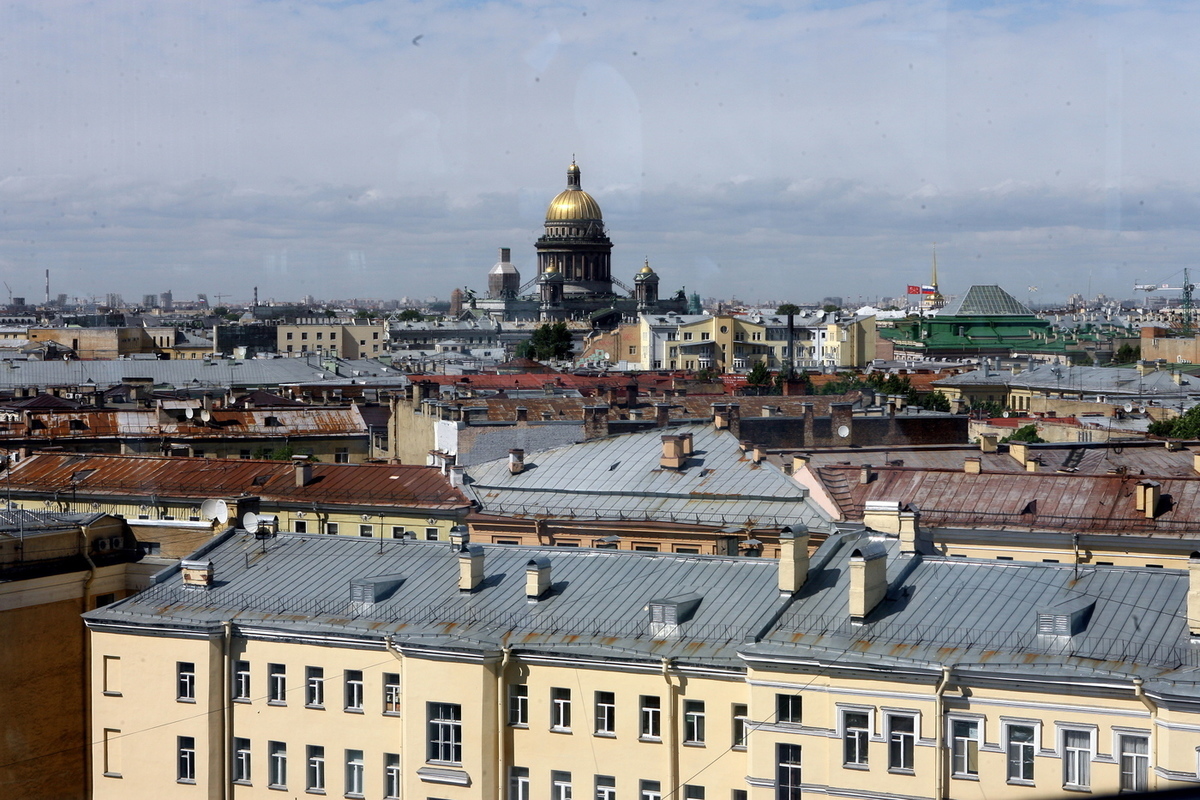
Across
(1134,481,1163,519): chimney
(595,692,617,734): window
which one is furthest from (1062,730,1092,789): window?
(1134,481,1163,519): chimney

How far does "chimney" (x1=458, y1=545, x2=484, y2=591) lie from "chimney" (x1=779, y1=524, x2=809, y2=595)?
2.29 m

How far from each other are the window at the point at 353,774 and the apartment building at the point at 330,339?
59.3 meters

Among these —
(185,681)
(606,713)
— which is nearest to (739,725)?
(606,713)

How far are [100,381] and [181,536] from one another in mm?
31598

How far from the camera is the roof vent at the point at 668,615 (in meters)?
11.7

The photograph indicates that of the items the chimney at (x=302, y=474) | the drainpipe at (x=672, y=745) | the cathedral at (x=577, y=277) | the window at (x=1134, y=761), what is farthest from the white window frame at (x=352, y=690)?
the cathedral at (x=577, y=277)

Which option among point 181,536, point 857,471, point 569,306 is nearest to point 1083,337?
point 569,306

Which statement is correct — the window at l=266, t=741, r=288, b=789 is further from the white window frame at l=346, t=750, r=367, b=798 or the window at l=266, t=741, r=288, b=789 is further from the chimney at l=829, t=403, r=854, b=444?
the chimney at l=829, t=403, r=854, b=444

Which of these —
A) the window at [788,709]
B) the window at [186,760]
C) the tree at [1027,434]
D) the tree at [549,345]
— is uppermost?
the tree at [549,345]

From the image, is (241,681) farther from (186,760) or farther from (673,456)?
(673,456)

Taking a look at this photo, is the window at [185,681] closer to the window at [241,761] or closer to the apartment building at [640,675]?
the apartment building at [640,675]

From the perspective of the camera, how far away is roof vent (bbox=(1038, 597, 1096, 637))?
→ 10.6 meters

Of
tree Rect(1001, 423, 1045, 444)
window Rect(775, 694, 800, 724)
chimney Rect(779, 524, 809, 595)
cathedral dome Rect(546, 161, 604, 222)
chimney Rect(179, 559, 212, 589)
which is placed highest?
cathedral dome Rect(546, 161, 604, 222)

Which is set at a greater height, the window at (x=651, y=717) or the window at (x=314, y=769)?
the window at (x=651, y=717)
